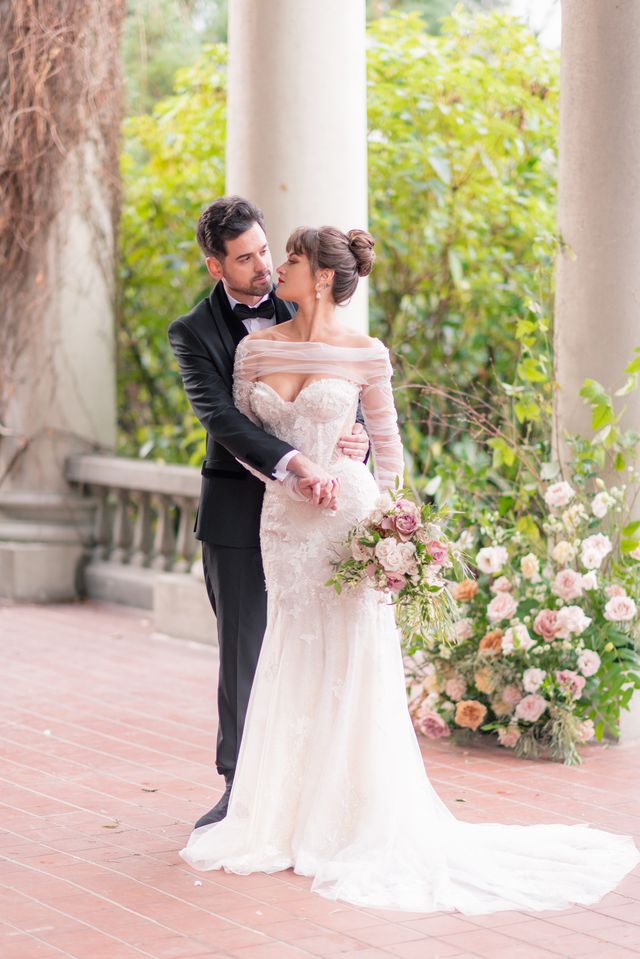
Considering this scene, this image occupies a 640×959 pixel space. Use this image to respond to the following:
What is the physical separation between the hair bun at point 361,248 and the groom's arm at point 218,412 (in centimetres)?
56

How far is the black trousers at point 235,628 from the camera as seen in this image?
4785 millimetres

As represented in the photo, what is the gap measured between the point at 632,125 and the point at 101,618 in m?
4.74

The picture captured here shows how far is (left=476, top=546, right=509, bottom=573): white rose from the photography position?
19.6 feet

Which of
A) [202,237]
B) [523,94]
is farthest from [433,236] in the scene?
[202,237]

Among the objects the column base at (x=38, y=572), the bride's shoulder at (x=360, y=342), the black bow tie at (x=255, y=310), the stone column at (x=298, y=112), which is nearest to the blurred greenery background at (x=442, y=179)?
the column base at (x=38, y=572)

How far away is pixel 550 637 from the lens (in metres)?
5.82

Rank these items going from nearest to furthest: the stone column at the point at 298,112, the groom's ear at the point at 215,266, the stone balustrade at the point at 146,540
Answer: the groom's ear at the point at 215,266, the stone column at the point at 298,112, the stone balustrade at the point at 146,540

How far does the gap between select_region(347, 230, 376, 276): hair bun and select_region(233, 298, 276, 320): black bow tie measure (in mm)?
397

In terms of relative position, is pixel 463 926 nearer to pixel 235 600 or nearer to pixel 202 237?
pixel 235 600

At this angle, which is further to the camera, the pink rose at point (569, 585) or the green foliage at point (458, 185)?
the green foliage at point (458, 185)

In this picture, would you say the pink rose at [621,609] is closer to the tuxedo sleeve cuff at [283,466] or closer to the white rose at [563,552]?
the white rose at [563,552]

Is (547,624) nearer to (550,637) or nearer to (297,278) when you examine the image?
(550,637)

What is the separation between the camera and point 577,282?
20.4 feet

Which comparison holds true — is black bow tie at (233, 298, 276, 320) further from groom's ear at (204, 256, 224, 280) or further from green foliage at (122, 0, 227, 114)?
green foliage at (122, 0, 227, 114)
